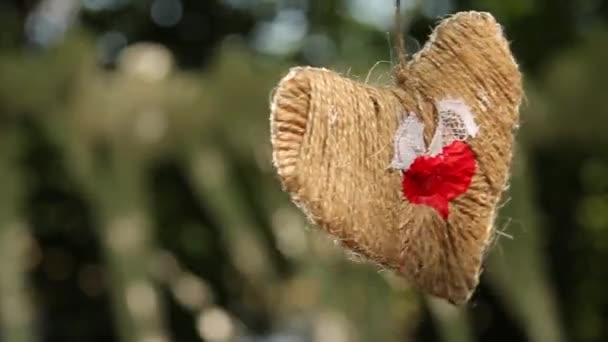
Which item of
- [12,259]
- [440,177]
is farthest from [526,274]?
[440,177]

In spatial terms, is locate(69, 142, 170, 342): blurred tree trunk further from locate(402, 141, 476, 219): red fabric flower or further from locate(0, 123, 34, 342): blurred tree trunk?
locate(402, 141, 476, 219): red fabric flower

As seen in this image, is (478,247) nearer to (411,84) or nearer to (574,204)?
(411,84)

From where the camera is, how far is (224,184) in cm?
220

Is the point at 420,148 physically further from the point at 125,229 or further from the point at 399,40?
the point at 125,229

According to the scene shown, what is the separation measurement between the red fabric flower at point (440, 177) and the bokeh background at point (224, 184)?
70cm

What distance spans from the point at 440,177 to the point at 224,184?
1.63m

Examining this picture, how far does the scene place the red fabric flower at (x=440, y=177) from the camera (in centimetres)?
58

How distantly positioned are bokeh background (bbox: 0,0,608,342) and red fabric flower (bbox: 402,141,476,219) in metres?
0.70

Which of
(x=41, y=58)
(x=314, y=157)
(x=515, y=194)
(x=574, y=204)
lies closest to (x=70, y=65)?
(x=41, y=58)

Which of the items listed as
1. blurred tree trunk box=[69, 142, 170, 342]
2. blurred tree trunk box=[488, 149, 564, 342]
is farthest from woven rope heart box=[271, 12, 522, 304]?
blurred tree trunk box=[69, 142, 170, 342]

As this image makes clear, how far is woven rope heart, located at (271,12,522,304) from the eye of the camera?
0.53 meters

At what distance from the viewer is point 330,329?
200 centimetres

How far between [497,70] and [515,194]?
4.57 feet

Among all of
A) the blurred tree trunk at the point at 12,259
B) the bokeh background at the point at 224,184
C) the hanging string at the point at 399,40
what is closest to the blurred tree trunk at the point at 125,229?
the bokeh background at the point at 224,184
